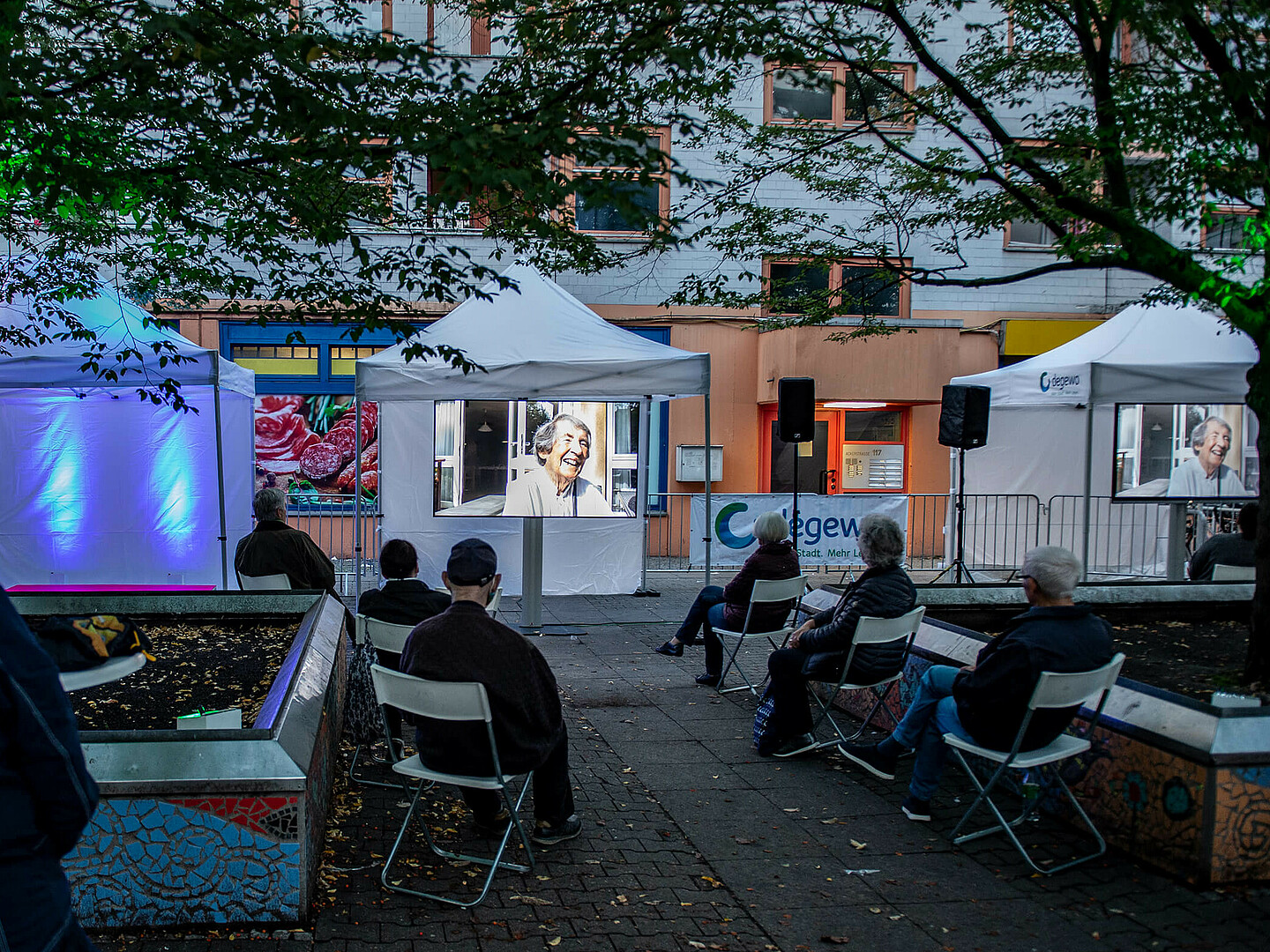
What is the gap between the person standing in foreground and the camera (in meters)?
1.95

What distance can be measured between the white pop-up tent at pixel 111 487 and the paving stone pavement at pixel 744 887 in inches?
258

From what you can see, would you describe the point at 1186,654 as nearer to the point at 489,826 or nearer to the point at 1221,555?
the point at 1221,555

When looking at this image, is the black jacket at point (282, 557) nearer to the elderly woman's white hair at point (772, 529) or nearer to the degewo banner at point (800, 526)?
the elderly woman's white hair at point (772, 529)

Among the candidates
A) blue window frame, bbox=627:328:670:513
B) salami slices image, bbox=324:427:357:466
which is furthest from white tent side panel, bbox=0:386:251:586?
blue window frame, bbox=627:328:670:513

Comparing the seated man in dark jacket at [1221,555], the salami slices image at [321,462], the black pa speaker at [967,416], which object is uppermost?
the black pa speaker at [967,416]

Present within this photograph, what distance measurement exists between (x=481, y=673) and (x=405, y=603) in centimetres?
161

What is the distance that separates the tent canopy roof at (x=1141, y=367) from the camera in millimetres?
10023

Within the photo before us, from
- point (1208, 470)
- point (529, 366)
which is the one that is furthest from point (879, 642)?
point (1208, 470)

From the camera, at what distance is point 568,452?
11367 mm

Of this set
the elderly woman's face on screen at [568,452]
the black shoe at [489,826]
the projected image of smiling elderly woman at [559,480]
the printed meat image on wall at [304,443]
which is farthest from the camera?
the printed meat image on wall at [304,443]

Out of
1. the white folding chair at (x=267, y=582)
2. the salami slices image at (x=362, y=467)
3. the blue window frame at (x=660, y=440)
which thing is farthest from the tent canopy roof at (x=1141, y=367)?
the salami slices image at (x=362, y=467)

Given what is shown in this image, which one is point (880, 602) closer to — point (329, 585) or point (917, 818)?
point (917, 818)

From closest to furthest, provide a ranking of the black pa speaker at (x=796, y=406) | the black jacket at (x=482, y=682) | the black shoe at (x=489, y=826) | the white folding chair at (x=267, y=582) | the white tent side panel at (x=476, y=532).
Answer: the black jacket at (x=482, y=682) → the black shoe at (x=489, y=826) → the white folding chair at (x=267, y=582) → the black pa speaker at (x=796, y=406) → the white tent side panel at (x=476, y=532)

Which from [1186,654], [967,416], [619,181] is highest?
[619,181]
